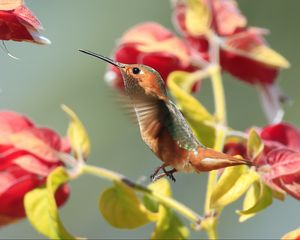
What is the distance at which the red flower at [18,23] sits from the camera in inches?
30.8

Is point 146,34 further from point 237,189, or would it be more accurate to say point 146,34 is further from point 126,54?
point 237,189

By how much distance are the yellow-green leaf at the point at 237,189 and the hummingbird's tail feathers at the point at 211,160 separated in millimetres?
75

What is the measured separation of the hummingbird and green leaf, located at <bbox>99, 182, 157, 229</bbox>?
0.14 m

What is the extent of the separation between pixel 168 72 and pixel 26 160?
0.82 ft

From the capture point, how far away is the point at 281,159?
0.99 meters

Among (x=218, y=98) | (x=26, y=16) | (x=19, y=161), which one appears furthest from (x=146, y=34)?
(x=26, y=16)

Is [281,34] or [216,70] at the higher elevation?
[216,70]

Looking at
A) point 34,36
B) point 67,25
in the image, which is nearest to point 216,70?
point 34,36

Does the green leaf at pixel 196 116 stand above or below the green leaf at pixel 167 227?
above

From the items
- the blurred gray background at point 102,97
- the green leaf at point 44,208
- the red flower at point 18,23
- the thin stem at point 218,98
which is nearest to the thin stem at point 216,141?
the thin stem at point 218,98

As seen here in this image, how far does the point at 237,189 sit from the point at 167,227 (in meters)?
0.11

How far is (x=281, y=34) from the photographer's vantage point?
2.60 metres

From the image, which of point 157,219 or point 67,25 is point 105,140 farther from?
point 157,219

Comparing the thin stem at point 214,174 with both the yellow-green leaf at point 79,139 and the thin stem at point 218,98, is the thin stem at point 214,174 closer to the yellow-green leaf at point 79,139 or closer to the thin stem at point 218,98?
the thin stem at point 218,98
